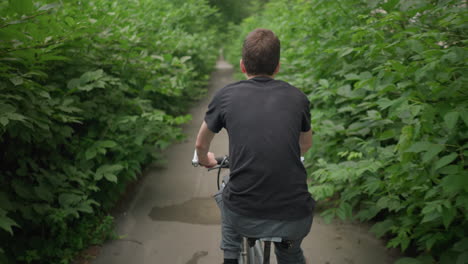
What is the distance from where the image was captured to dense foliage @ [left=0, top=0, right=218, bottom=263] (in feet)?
9.18

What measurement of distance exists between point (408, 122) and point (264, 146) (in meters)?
1.62

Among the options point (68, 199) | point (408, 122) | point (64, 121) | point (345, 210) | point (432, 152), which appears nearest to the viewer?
point (432, 152)

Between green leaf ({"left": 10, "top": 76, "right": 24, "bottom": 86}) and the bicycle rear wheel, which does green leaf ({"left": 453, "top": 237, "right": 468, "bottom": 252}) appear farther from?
green leaf ({"left": 10, "top": 76, "right": 24, "bottom": 86})

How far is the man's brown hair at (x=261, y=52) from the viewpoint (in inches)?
79.4

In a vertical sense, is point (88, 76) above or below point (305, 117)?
below

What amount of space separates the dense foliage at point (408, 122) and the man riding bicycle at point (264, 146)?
92 centimetres

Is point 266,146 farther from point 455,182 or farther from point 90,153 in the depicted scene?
point 90,153

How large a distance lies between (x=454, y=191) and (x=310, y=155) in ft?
8.38

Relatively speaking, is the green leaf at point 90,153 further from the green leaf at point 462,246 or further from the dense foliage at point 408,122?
the green leaf at point 462,246

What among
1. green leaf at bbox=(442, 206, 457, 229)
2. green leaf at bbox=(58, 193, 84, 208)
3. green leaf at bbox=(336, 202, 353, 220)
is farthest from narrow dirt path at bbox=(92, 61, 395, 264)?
green leaf at bbox=(442, 206, 457, 229)

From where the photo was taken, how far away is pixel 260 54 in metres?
2.04

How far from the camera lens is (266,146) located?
76.4 inches

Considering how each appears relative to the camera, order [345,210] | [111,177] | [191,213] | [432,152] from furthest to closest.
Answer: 1. [191,213]
2. [345,210]
3. [111,177]
4. [432,152]

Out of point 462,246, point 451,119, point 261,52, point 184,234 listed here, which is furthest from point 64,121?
point 462,246
